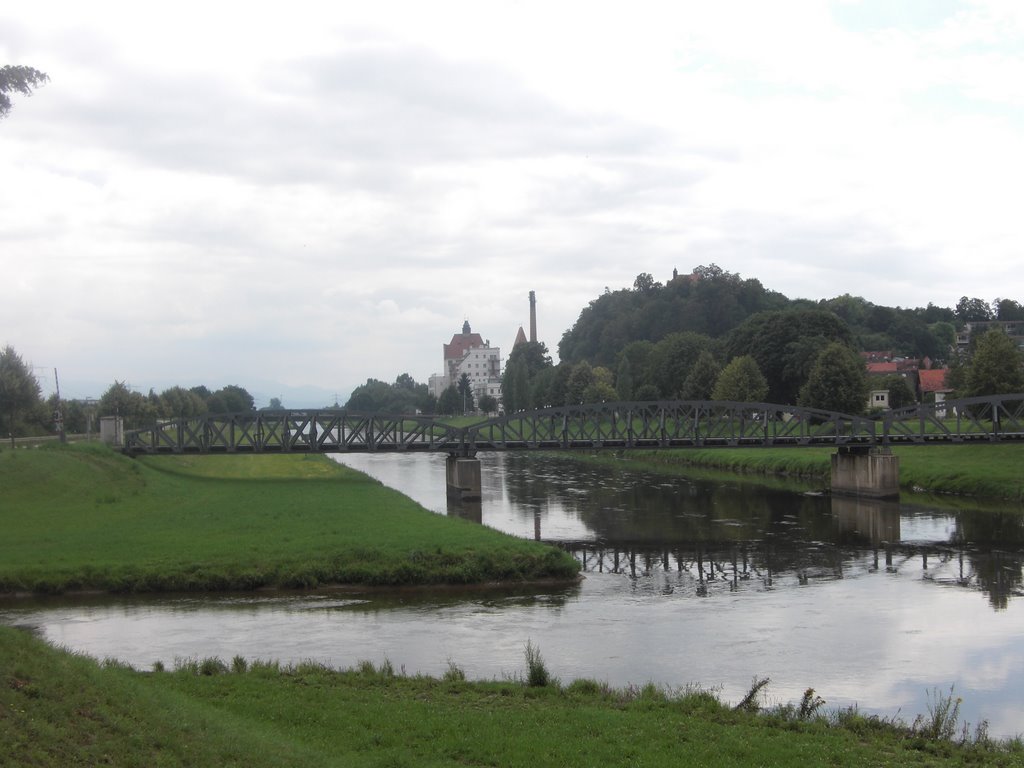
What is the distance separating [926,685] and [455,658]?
417 inches

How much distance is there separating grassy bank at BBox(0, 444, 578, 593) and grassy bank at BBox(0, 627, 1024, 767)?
13096 millimetres

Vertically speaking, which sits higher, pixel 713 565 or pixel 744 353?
pixel 744 353

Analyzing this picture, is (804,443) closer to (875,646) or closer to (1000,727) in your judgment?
(875,646)

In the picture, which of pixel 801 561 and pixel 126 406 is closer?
pixel 801 561

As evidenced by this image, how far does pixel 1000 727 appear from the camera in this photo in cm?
1988

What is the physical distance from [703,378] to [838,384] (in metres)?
24.5

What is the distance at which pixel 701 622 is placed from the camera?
29.8 metres

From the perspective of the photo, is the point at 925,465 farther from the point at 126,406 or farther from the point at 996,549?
the point at 126,406

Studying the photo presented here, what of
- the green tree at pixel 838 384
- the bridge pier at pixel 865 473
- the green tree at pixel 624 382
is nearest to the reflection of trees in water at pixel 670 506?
the bridge pier at pixel 865 473

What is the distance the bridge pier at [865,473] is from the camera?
68062 mm

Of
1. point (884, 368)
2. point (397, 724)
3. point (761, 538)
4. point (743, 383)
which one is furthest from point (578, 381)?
point (397, 724)

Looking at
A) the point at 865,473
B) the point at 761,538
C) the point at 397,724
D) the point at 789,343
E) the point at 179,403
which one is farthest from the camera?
the point at 179,403

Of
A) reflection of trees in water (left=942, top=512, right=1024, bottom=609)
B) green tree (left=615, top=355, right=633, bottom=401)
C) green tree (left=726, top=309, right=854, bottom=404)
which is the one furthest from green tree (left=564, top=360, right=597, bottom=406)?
reflection of trees in water (left=942, top=512, right=1024, bottom=609)

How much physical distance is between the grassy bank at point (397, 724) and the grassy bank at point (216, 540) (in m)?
13.1
